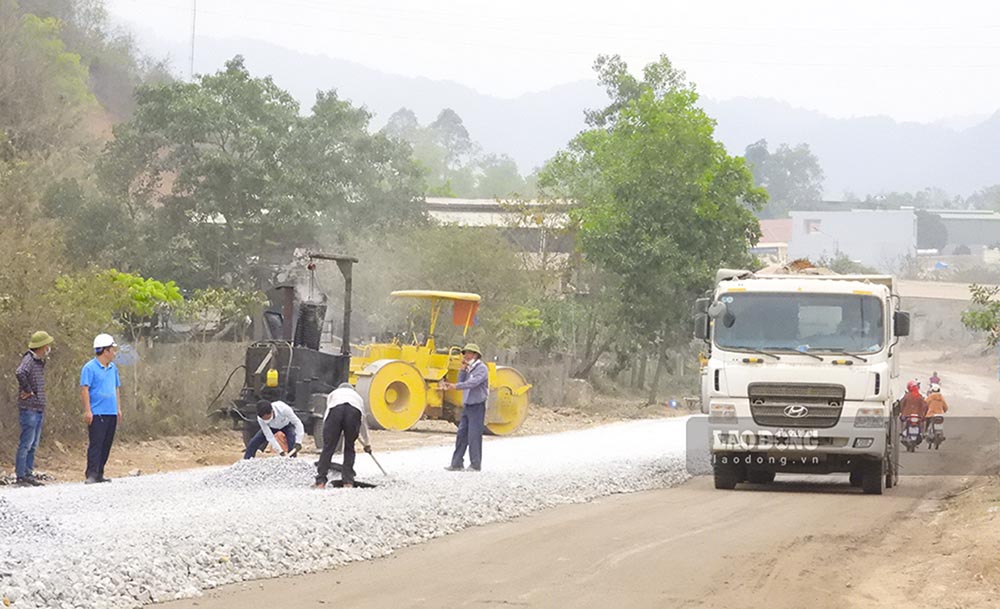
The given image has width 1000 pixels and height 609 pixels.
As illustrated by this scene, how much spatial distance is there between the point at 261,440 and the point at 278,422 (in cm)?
40

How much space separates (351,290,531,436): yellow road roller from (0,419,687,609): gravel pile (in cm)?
442

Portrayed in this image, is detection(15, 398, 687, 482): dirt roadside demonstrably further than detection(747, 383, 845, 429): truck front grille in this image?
Yes

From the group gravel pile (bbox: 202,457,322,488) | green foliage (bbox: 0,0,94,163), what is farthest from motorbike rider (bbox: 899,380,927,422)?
green foliage (bbox: 0,0,94,163)

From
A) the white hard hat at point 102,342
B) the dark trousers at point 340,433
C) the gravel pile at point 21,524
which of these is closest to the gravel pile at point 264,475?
the dark trousers at point 340,433

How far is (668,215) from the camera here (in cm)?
4256

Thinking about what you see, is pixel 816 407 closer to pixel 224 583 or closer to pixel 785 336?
pixel 785 336

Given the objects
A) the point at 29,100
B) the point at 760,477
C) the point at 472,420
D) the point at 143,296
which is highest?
the point at 29,100

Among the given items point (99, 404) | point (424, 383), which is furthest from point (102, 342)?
point (424, 383)

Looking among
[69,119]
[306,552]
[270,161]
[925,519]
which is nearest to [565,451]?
[925,519]

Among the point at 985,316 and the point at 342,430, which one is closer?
the point at 342,430

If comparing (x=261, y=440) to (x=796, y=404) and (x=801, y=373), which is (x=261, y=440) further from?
(x=801, y=373)

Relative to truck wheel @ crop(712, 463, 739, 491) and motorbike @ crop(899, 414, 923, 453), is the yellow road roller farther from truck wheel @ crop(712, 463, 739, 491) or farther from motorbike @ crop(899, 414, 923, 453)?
motorbike @ crop(899, 414, 923, 453)

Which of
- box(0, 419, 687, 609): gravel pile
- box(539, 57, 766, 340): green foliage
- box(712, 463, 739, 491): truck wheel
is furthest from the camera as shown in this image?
box(539, 57, 766, 340): green foliage

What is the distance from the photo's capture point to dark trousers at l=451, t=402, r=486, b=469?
19859 millimetres
